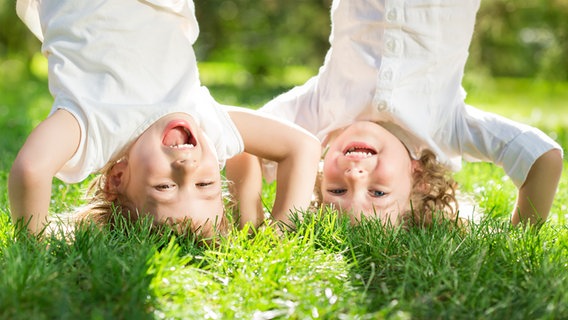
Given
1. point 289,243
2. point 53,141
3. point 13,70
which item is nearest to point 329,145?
point 289,243

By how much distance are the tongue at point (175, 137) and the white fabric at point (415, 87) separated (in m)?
0.93

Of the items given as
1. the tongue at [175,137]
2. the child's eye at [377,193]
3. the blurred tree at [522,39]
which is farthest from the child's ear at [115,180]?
the blurred tree at [522,39]

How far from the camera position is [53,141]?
2.76 metres

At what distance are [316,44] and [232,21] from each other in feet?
7.41

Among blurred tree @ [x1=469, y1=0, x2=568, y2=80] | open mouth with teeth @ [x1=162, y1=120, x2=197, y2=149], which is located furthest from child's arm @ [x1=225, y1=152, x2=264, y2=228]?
blurred tree @ [x1=469, y1=0, x2=568, y2=80]

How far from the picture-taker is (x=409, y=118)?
3.68m

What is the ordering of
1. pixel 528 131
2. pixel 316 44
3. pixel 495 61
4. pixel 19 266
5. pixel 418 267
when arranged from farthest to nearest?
pixel 495 61 < pixel 316 44 < pixel 528 131 < pixel 418 267 < pixel 19 266

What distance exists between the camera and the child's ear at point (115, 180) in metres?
3.13

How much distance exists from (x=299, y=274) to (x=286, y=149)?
0.98 meters

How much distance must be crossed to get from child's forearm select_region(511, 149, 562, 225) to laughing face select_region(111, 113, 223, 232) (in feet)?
4.93

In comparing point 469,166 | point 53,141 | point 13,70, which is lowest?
point 13,70

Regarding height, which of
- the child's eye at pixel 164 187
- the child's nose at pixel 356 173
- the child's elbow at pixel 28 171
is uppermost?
the child's elbow at pixel 28 171

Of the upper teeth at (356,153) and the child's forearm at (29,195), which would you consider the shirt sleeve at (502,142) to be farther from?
the child's forearm at (29,195)

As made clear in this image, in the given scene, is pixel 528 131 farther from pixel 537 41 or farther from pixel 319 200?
pixel 537 41
